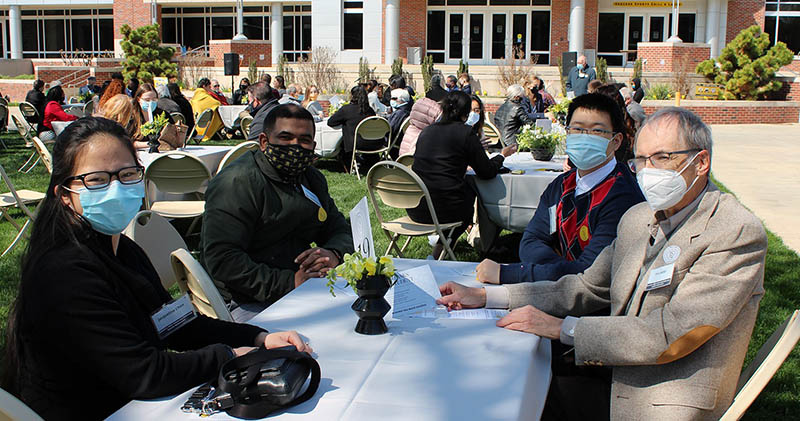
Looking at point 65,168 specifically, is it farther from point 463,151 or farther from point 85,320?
point 463,151

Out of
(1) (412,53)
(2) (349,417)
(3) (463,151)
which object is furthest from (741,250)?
(1) (412,53)

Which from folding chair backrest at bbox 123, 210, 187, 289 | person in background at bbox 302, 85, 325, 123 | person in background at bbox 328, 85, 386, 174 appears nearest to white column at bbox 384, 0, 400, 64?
person in background at bbox 302, 85, 325, 123

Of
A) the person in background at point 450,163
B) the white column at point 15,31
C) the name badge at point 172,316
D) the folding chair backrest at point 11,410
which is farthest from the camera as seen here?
the white column at point 15,31

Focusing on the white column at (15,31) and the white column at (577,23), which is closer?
the white column at (577,23)

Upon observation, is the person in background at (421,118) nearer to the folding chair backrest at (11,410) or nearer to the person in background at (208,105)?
the folding chair backrest at (11,410)

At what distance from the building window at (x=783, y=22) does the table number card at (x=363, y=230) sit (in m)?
36.8

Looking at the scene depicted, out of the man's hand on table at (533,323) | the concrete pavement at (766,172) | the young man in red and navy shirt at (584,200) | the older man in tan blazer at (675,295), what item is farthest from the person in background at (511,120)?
the man's hand on table at (533,323)

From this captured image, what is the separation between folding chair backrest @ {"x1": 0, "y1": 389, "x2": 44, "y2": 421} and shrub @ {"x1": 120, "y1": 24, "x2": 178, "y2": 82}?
103ft

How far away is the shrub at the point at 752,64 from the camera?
945 inches

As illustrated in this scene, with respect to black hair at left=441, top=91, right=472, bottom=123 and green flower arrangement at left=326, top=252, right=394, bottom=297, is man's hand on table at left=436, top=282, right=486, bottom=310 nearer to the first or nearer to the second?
green flower arrangement at left=326, top=252, right=394, bottom=297

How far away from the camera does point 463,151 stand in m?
6.22

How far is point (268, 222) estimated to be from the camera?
11.8 feet

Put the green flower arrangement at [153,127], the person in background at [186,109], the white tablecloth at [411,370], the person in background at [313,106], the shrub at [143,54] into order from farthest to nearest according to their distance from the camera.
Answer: the shrub at [143,54]
the person in background at [313,106]
the person in background at [186,109]
the green flower arrangement at [153,127]
the white tablecloth at [411,370]

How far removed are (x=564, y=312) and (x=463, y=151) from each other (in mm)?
3452
